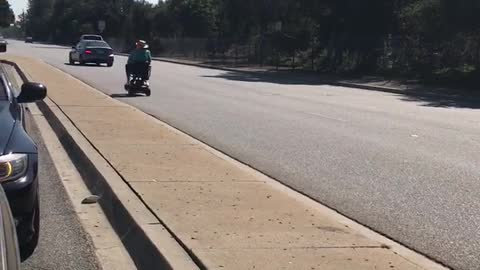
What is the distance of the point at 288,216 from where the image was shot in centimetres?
698

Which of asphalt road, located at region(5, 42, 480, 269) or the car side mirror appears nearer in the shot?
asphalt road, located at region(5, 42, 480, 269)

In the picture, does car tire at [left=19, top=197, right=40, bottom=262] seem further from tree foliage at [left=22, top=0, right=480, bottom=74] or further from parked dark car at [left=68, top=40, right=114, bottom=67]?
parked dark car at [left=68, top=40, right=114, bottom=67]

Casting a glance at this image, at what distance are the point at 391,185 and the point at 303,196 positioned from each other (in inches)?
58.4

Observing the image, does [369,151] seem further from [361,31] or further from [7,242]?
[361,31]

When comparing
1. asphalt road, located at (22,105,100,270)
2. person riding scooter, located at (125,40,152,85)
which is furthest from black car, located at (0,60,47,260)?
person riding scooter, located at (125,40,152,85)

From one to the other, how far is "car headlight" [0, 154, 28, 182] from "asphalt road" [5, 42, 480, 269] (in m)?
3.27

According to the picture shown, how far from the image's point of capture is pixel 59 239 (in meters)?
6.64

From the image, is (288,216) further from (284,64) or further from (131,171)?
(284,64)

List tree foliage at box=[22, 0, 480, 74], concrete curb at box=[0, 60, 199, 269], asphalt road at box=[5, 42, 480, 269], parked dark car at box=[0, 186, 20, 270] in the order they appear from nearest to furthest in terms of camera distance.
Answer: parked dark car at box=[0, 186, 20, 270]
concrete curb at box=[0, 60, 199, 269]
asphalt road at box=[5, 42, 480, 269]
tree foliage at box=[22, 0, 480, 74]

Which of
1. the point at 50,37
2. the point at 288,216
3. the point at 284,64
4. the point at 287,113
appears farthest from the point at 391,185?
the point at 50,37

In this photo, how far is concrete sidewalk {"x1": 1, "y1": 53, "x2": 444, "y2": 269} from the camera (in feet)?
18.4

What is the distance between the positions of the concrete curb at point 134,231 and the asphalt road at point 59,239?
32 cm

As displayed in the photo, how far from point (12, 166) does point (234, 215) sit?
214 centimetres

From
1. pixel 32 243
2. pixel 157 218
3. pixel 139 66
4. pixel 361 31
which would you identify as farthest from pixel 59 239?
pixel 361 31
